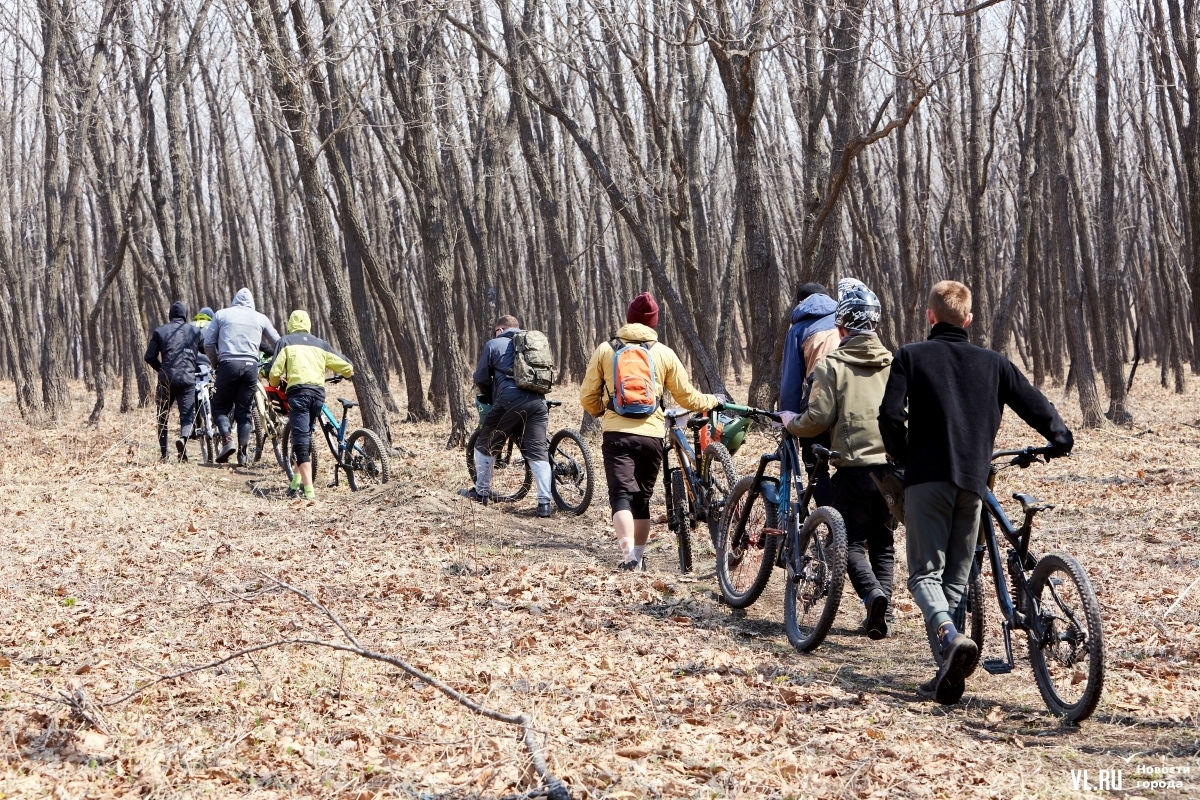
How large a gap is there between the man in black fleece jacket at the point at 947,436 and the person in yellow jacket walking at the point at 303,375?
7.53 m

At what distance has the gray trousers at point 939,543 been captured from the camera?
183 inches

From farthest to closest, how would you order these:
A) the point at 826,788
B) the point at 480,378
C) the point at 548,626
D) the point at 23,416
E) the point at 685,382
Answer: the point at 23,416 → the point at 480,378 → the point at 685,382 → the point at 548,626 → the point at 826,788

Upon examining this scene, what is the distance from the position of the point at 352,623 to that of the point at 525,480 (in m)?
4.31

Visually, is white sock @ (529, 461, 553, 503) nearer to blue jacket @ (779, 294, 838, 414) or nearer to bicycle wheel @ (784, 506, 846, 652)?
blue jacket @ (779, 294, 838, 414)

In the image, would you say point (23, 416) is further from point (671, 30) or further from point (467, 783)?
point (467, 783)

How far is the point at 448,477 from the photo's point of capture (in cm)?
1200

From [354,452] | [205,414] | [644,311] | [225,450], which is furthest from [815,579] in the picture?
[205,414]

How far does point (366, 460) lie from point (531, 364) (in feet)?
10.0

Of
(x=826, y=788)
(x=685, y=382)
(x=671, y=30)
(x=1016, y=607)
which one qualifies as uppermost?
(x=671, y=30)

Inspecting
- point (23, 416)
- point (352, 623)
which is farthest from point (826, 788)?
point (23, 416)

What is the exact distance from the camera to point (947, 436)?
4.59 m

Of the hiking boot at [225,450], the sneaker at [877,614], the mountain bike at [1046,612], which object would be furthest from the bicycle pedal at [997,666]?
the hiking boot at [225,450]

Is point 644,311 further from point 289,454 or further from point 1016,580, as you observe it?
point 289,454

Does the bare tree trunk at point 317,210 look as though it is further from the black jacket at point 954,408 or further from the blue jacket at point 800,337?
the black jacket at point 954,408
